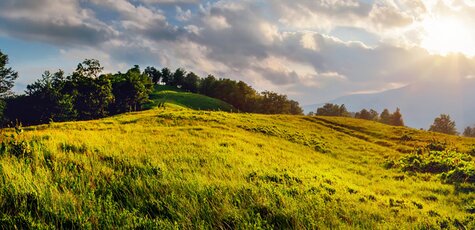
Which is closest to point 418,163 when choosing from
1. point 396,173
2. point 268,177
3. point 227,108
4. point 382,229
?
point 396,173

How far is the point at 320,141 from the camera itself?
146ft

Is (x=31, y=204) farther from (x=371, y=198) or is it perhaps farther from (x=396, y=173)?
(x=396, y=173)

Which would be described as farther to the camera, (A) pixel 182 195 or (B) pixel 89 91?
(B) pixel 89 91

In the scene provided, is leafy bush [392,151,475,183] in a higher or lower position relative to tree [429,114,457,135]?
lower

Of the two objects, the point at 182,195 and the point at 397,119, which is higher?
the point at 397,119

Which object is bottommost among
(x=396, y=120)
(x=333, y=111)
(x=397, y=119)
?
(x=396, y=120)

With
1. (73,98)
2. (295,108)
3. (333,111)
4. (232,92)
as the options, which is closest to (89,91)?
(73,98)

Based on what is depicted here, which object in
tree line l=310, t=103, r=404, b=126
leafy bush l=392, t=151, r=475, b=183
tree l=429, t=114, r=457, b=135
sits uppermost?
tree line l=310, t=103, r=404, b=126

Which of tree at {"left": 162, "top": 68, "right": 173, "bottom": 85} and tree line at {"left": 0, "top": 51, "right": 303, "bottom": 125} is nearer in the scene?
tree line at {"left": 0, "top": 51, "right": 303, "bottom": 125}

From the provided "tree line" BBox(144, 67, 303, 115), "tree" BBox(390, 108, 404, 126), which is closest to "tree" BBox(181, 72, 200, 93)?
"tree line" BBox(144, 67, 303, 115)

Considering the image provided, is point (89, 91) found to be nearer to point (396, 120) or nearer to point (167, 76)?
point (167, 76)

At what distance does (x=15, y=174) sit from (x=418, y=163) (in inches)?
1187

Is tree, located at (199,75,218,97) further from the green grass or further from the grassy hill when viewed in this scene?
the grassy hill

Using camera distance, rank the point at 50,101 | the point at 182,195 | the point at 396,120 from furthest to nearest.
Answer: the point at 396,120 → the point at 50,101 → the point at 182,195
